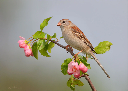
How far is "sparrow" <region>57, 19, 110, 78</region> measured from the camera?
81 centimetres

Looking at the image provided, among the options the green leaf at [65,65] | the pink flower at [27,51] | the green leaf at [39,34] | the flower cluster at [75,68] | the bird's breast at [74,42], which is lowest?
the flower cluster at [75,68]

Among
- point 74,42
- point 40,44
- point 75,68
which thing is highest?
point 40,44

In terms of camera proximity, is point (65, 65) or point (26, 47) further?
point (26, 47)

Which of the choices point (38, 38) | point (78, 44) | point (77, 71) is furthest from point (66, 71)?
point (38, 38)

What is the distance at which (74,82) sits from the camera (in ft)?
2.59

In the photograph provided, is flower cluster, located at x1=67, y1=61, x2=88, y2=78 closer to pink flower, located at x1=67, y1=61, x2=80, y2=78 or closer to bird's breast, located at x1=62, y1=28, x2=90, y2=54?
pink flower, located at x1=67, y1=61, x2=80, y2=78

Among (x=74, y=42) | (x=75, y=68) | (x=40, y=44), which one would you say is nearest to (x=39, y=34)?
(x=40, y=44)

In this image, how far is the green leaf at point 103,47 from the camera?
30.2 inches

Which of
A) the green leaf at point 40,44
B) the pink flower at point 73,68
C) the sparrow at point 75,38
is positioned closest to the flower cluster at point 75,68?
the pink flower at point 73,68

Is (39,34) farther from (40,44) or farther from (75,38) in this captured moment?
(75,38)

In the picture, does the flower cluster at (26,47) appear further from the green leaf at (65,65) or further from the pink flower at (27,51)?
the green leaf at (65,65)

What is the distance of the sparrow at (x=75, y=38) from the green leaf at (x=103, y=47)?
49 mm

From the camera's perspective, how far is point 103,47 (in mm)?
776

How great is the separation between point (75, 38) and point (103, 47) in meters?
0.20
